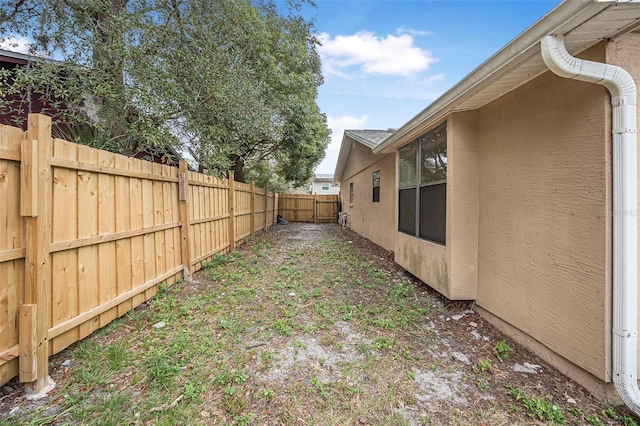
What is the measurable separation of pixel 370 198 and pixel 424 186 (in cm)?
452

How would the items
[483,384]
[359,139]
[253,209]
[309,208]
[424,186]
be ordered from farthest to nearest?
[309,208] → [253,209] → [359,139] → [424,186] → [483,384]

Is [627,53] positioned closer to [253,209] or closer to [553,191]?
[553,191]

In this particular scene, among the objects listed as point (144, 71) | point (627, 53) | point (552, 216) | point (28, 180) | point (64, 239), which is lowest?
point (64, 239)

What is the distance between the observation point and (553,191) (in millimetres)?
2330

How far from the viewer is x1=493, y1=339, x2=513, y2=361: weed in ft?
8.24

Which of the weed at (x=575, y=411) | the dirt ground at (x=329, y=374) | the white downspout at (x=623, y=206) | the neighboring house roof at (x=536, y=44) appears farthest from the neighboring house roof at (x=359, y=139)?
the weed at (x=575, y=411)

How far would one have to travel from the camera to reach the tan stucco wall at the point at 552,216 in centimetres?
196

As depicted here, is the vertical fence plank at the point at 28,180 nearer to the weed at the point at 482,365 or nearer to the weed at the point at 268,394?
the weed at the point at 268,394

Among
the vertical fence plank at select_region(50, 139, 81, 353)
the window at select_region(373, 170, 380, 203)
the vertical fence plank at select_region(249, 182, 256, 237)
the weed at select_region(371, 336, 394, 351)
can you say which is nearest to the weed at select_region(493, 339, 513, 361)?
the weed at select_region(371, 336, 394, 351)

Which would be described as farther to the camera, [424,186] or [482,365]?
[424,186]

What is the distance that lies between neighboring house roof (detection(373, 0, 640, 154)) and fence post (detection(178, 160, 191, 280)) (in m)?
3.86

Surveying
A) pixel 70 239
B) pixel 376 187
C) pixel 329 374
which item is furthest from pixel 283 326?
pixel 376 187

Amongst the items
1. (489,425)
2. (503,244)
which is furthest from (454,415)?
(503,244)

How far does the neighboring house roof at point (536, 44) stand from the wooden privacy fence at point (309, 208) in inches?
542
